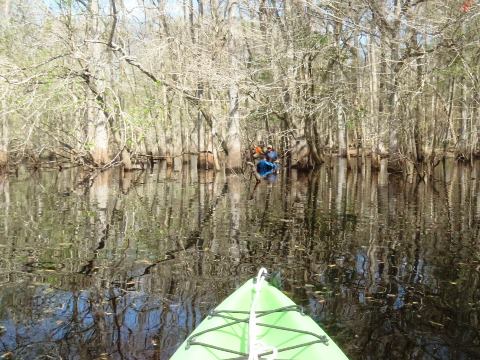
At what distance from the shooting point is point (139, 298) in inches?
207

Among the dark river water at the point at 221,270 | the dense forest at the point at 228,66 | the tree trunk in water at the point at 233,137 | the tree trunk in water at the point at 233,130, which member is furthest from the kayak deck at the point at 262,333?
the tree trunk in water at the point at 233,137

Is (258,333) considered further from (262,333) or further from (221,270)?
(221,270)

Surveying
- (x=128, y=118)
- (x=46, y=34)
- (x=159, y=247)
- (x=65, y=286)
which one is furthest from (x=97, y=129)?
(x=65, y=286)

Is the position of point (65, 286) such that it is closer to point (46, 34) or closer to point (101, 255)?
point (101, 255)

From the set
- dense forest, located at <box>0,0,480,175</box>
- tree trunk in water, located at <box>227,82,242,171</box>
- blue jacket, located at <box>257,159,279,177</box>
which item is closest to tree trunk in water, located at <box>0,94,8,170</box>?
dense forest, located at <box>0,0,480,175</box>

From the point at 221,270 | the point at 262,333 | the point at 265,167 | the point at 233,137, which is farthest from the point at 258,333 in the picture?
the point at 265,167

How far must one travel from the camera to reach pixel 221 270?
638 centimetres

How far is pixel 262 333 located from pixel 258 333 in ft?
0.12

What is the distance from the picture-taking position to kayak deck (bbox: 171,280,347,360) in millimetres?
3064

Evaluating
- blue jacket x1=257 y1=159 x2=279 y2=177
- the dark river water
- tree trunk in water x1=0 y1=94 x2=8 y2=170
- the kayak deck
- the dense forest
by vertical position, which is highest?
the dense forest

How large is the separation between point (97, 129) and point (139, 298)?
17942 millimetres

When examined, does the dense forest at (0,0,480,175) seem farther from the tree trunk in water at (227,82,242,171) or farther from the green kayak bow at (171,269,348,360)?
the green kayak bow at (171,269,348,360)

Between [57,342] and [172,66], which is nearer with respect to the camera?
[57,342]

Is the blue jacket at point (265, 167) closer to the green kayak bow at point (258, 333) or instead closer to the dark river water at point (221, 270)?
the dark river water at point (221, 270)
